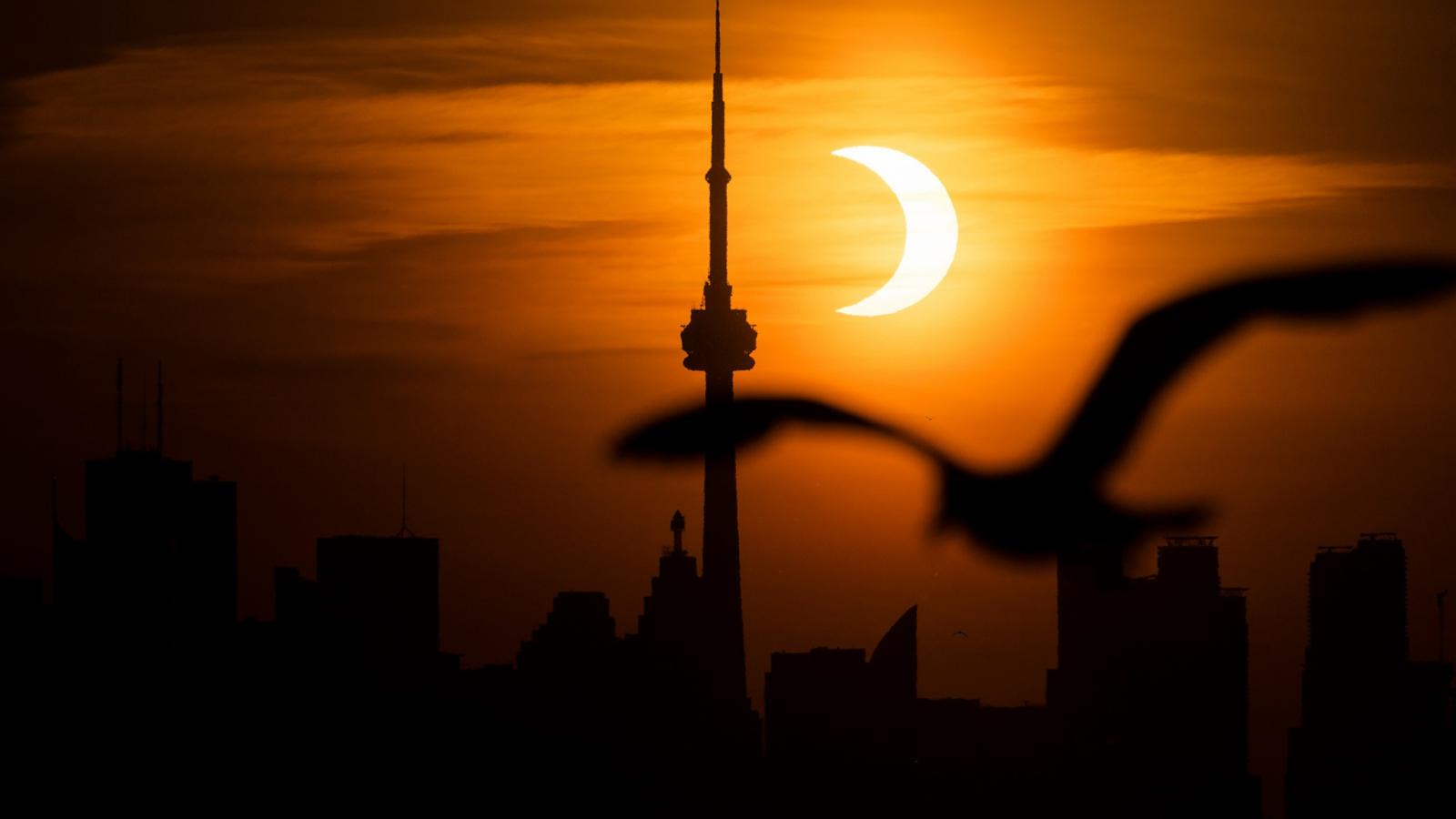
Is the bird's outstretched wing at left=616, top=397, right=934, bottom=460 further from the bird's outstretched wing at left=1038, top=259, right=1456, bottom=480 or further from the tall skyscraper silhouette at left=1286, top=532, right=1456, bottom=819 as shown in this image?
the tall skyscraper silhouette at left=1286, top=532, right=1456, bottom=819

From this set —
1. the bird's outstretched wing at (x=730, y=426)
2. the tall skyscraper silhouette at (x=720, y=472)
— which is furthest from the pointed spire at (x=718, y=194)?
the bird's outstretched wing at (x=730, y=426)

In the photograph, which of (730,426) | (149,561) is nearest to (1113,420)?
(730,426)

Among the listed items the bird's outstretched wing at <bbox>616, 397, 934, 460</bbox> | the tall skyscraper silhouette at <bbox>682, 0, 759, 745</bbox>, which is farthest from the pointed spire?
the bird's outstretched wing at <bbox>616, 397, 934, 460</bbox>

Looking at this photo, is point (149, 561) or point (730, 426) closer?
point (730, 426)

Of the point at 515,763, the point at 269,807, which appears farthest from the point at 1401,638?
the point at 269,807

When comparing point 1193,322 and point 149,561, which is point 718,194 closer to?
point 149,561

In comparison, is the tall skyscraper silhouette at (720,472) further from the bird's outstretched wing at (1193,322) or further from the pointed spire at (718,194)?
the bird's outstretched wing at (1193,322)

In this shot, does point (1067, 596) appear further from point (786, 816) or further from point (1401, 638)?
point (786, 816)
